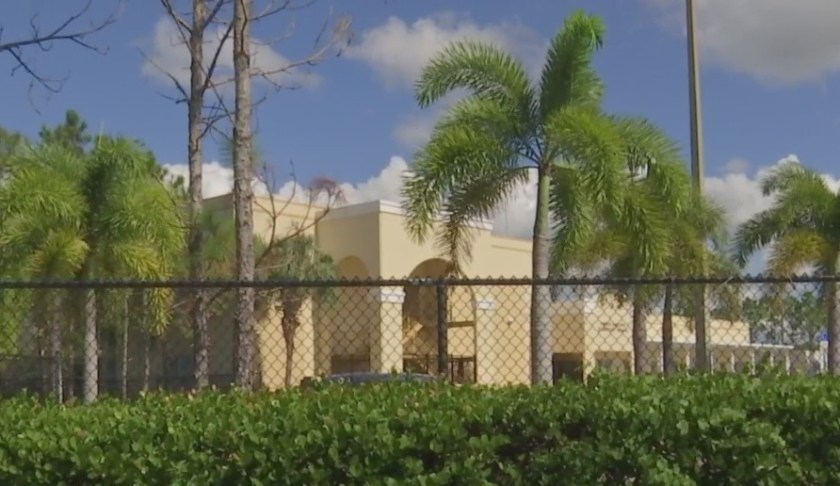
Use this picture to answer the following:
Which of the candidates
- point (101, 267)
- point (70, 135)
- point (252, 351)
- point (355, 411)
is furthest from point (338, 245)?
point (355, 411)

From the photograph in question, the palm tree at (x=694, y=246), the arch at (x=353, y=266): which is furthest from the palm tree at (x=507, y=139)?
the arch at (x=353, y=266)

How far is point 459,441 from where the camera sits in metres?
4.71

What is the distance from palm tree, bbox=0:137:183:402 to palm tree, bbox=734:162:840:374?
13058 mm

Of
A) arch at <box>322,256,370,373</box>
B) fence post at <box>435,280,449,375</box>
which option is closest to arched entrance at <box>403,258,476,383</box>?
fence post at <box>435,280,449,375</box>

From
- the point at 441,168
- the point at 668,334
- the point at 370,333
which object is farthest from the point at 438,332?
the point at 441,168

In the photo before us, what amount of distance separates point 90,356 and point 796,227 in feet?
61.6

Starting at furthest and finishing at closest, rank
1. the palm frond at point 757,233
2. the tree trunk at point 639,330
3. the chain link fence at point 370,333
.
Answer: the palm frond at point 757,233 < the tree trunk at point 639,330 < the chain link fence at point 370,333

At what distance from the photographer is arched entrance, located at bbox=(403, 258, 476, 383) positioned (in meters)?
6.70

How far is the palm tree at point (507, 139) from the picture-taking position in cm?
1611

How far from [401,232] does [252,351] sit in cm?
2072

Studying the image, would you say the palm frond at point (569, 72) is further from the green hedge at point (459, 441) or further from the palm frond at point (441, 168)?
the green hedge at point (459, 441)

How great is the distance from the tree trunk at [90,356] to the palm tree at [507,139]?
4.57 metres

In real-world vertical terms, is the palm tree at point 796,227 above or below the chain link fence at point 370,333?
above

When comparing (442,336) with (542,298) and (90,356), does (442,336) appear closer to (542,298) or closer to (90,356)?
(90,356)
